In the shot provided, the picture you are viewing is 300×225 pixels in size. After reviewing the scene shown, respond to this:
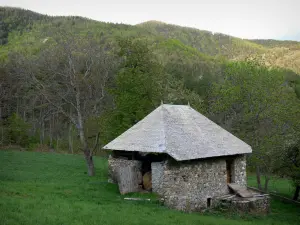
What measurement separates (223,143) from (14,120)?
1159 inches

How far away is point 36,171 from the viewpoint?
2569 centimetres

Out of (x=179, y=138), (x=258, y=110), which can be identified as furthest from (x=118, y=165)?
(x=258, y=110)

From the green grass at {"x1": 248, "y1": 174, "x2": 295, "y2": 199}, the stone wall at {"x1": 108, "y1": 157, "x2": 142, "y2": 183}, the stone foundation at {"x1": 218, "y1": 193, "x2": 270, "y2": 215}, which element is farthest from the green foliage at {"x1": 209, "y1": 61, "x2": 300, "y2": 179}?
the stone wall at {"x1": 108, "y1": 157, "x2": 142, "y2": 183}

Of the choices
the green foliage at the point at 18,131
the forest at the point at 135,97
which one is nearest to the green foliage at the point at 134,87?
the forest at the point at 135,97

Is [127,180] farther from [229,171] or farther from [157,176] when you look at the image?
[229,171]

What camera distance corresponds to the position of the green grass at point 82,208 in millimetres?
11805

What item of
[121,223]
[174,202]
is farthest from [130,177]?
[121,223]

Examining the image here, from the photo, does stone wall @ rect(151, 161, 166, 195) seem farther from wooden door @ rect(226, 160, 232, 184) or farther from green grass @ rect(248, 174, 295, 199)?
green grass @ rect(248, 174, 295, 199)

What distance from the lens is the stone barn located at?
18750mm

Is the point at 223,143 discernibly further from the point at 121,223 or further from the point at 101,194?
the point at 121,223

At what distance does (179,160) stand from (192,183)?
228 cm

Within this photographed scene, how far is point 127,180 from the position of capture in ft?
64.5

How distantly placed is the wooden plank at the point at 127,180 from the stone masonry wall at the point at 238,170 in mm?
6661

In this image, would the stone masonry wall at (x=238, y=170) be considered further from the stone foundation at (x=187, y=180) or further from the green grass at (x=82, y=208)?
the green grass at (x=82, y=208)
